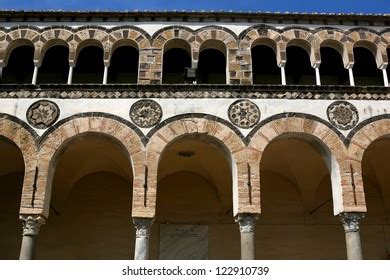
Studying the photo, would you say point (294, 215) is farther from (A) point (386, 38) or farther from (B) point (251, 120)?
(A) point (386, 38)

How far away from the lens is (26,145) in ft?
32.3

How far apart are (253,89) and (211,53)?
1.97 metres

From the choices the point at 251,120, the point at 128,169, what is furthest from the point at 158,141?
the point at 128,169

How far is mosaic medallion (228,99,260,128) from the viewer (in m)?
10.1

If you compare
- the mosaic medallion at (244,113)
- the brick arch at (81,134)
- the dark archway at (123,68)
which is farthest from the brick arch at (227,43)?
the brick arch at (81,134)

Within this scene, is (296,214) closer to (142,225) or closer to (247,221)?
(247,221)

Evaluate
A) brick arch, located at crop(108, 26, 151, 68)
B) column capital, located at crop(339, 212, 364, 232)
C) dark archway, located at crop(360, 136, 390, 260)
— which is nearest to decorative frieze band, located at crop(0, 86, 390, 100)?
brick arch, located at crop(108, 26, 151, 68)

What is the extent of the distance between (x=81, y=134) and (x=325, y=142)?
5.26 m

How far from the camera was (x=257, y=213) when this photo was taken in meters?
9.27

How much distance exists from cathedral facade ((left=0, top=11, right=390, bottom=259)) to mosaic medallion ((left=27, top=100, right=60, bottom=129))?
0.04 m

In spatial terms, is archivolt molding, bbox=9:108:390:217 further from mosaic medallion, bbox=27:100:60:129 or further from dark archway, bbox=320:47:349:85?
dark archway, bbox=320:47:349:85

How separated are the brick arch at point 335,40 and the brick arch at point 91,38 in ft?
16.5

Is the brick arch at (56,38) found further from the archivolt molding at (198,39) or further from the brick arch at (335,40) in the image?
the brick arch at (335,40)
